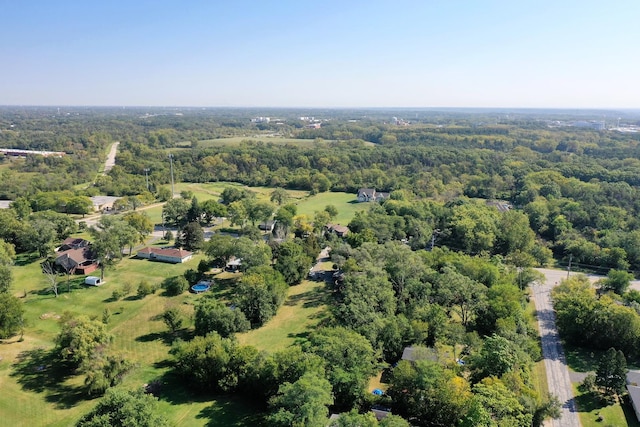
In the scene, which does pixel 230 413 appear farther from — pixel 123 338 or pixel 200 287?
pixel 200 287

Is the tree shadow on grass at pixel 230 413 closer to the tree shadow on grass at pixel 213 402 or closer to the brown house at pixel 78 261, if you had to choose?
the tree shadow on grass at pixel 213 402

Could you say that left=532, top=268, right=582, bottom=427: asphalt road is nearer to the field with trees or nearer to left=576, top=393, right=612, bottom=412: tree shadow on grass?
left=576, top=393, right=612, bottom=412: tree shadow on grass

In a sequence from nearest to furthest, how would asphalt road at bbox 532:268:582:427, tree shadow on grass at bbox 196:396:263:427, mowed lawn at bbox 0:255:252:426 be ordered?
tree shadow on grass at bbox 196:396:263:427 → mowed lawn at bbox 0:255:252:426 → asphalt road at bbox 532:268:582:427

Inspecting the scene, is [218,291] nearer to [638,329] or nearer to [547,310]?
[547,310]

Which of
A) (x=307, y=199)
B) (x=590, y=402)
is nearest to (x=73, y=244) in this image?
(x=307, y=199)

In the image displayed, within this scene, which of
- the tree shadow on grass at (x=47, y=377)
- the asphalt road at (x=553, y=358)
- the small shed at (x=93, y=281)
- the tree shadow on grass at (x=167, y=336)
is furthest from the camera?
the small shed at (x=93, y=281)

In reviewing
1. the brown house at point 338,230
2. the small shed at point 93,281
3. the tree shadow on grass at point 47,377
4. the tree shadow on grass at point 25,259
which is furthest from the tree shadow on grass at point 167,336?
the brown house at point 338,230

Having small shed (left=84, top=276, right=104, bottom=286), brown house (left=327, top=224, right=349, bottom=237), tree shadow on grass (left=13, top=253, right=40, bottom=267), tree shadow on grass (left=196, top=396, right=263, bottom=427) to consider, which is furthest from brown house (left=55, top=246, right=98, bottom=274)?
brown house (left=327, top=224, right=349, bottom=237)

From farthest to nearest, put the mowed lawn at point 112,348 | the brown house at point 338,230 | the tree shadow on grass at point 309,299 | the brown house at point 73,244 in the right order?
the brown house at point 338,230
the brown house at point 73,244
the tree shadow on grass at point 309,299
the mowed lawn at point 112,348
